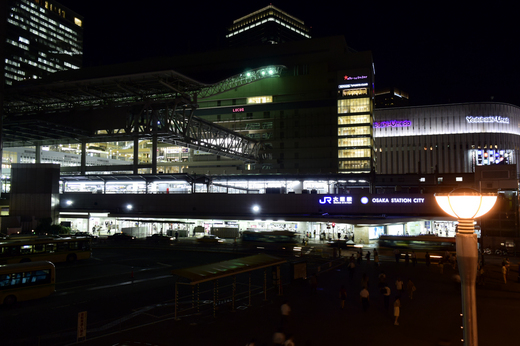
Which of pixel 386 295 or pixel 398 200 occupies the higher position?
pixel 398 200

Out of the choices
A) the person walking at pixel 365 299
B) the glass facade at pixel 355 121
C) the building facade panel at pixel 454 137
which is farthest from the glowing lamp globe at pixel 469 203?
the building facade panel at pixel 454 137

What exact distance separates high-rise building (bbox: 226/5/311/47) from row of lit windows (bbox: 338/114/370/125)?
9323 centimetres

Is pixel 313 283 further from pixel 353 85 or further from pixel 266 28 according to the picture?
pixel 266 28

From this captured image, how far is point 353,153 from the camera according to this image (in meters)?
87.7

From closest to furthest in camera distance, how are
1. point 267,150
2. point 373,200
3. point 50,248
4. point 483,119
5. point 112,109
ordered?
point 50,248
point 373,200
point 112,109
point 267,150
point 483,119

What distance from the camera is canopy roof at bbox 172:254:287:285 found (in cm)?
1422

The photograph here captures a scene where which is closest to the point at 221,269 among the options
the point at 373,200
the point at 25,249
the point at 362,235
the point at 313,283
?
the point at 313,283

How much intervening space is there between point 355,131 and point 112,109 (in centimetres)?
5451

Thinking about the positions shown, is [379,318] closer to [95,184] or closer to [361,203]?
[361,203]

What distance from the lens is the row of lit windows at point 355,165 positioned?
8644 cm

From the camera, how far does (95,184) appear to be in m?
69.4

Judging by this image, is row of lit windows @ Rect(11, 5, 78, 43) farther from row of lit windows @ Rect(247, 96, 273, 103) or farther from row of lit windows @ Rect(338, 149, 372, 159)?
row of lit windows @ Rect(338, 149, 372, 159)

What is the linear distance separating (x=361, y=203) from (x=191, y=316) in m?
38.0

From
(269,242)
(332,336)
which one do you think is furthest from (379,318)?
(269,242)
